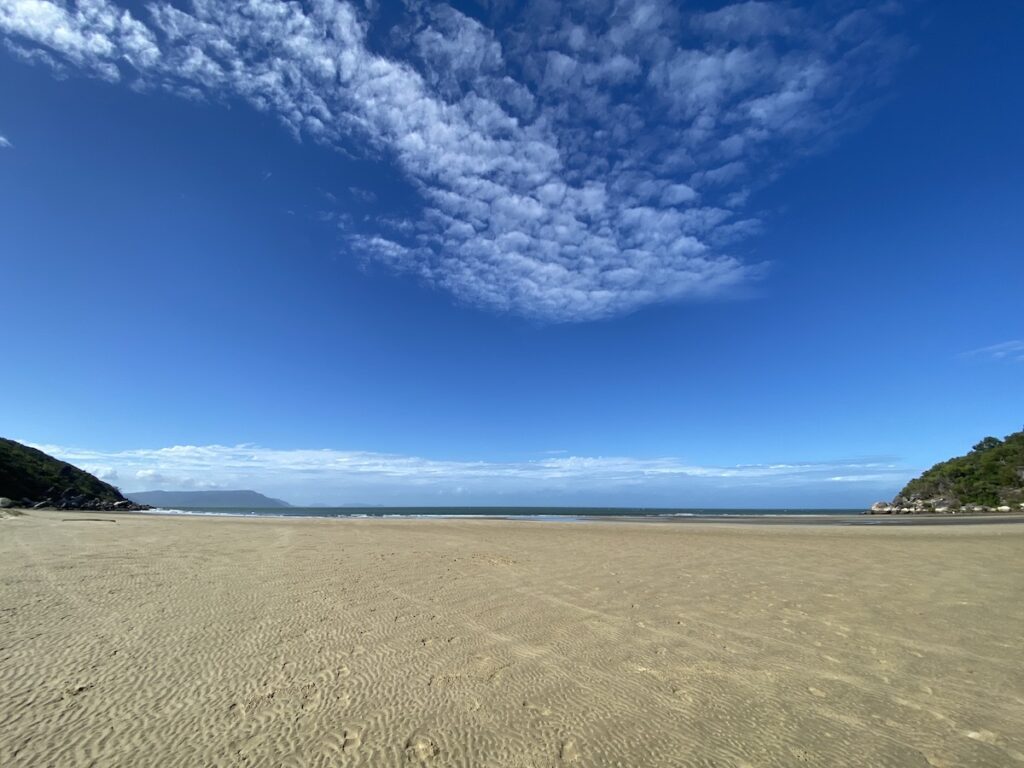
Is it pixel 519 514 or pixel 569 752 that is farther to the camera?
pixel 519 514

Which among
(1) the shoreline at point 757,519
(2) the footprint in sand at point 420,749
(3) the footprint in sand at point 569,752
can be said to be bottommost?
(3) the footprint in sand at point 569,752

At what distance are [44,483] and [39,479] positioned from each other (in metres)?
0.68

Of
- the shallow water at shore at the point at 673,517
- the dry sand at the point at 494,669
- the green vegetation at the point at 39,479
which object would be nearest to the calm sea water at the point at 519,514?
the shallow water at shore at the point at 673,517

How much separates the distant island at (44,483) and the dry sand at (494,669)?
46420 mm

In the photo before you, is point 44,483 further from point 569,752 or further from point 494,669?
point 569,752

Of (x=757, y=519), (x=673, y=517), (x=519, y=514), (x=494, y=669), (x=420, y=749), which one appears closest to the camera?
(x=420, y=749)

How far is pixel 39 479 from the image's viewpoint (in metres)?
55.2

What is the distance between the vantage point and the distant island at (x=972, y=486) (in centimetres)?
5856

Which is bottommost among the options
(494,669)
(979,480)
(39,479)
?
(494,669)

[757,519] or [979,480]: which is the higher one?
[979,480]

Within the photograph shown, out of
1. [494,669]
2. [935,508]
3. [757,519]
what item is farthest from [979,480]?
[494,669]

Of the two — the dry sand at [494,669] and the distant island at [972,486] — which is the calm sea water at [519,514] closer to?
the distant island at [972,486]

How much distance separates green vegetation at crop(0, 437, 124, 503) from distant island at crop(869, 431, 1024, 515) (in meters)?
106

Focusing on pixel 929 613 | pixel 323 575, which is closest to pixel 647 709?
pixel 929 613
